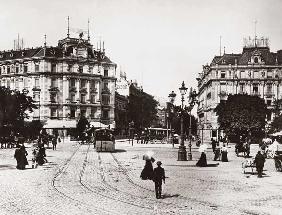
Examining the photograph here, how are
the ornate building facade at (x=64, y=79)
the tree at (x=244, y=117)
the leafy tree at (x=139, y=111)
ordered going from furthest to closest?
the leafy tree at (x=139, y=111) < the ornate building facade at (x=64, y=79) < the tree at (x=244, y=117)

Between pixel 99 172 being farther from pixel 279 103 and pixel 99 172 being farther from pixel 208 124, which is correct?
pixel 208 124

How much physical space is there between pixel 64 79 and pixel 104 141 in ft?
140

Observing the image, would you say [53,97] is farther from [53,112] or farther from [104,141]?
[104,141]

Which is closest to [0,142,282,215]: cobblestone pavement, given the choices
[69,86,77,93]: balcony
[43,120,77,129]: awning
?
[43,120,77,129]: awning

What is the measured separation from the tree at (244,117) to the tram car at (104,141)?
1013 inches

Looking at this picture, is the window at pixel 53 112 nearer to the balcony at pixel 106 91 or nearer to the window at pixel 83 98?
the window at pixel 83 98

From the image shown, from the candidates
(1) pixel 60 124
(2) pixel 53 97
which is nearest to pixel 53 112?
(2) pixel 53 97

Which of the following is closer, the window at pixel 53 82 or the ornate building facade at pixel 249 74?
the window at pixel 53 82

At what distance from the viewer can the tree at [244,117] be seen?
2327 inches

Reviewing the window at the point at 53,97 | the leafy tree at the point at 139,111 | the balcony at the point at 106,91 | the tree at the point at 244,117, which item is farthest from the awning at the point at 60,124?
the tree at the point at 244,117

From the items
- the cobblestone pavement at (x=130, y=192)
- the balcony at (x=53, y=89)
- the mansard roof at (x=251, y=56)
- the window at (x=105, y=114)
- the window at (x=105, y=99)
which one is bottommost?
the cobblestone pavement at (x=130, y=192)

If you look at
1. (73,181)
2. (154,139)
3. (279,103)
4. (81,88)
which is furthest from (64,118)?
(73,181)

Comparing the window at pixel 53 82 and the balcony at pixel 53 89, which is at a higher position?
the window at pixel 53 82

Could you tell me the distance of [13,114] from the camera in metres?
52.1
